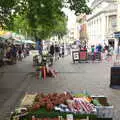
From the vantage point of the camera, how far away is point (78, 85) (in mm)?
19859

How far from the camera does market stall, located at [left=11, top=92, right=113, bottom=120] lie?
29.0 ft

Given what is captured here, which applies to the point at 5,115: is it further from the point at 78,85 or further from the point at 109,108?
the point at 78,85

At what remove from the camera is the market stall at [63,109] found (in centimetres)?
884

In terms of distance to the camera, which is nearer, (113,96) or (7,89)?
(113,96)

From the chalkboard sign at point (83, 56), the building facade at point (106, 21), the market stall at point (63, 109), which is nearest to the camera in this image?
the market stall at point (63, 109)

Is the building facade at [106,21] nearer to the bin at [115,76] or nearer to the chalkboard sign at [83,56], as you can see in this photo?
the chalkboard sign at [83,56]

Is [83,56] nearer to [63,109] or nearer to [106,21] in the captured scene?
[63,109]

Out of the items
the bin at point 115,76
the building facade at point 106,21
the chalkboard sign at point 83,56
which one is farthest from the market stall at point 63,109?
the building facade at point 106,21

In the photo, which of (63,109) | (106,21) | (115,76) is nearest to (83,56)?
(115,76)

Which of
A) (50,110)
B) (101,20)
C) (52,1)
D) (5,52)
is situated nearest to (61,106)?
(50,110)

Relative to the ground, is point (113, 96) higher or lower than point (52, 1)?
lower

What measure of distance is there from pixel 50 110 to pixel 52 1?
22564 millimetres

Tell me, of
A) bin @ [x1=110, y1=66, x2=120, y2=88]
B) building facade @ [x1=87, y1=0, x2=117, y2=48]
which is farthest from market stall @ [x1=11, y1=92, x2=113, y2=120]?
building facade @ [x1=87, y1=0, x2=117, y2=48]

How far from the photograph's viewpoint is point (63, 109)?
9.08 meters
